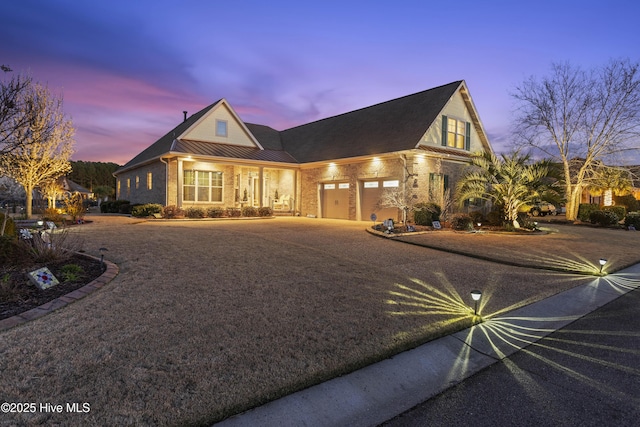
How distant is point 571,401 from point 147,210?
17.9 meters

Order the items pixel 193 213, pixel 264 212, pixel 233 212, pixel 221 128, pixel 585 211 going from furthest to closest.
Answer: pixel 585 211, pixel 221 128, pixel 264 212, pixel 233 212, pixel 193 213

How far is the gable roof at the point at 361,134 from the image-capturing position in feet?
54.2

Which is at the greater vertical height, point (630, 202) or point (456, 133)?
point (456, 133)

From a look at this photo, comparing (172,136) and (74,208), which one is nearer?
(74,208)

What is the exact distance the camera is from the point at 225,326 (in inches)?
140

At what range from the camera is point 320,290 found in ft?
16.4

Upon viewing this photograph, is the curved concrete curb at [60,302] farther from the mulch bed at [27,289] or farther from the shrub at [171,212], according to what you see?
the shrub at [171,212]

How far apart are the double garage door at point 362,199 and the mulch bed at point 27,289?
538 inches

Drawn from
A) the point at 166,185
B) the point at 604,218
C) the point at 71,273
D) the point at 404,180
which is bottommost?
the point at 71,273

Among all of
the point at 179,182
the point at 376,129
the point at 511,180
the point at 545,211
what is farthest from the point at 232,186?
the point at 545,211

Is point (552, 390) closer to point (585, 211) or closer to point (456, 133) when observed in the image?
point (456, 133)

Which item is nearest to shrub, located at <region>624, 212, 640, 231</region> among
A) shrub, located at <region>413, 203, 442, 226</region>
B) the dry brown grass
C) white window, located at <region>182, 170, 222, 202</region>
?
shrub, located at <region>413, 203, 442, 226</region>

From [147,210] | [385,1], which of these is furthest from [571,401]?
[147,210]

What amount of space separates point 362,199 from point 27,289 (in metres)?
15.2
